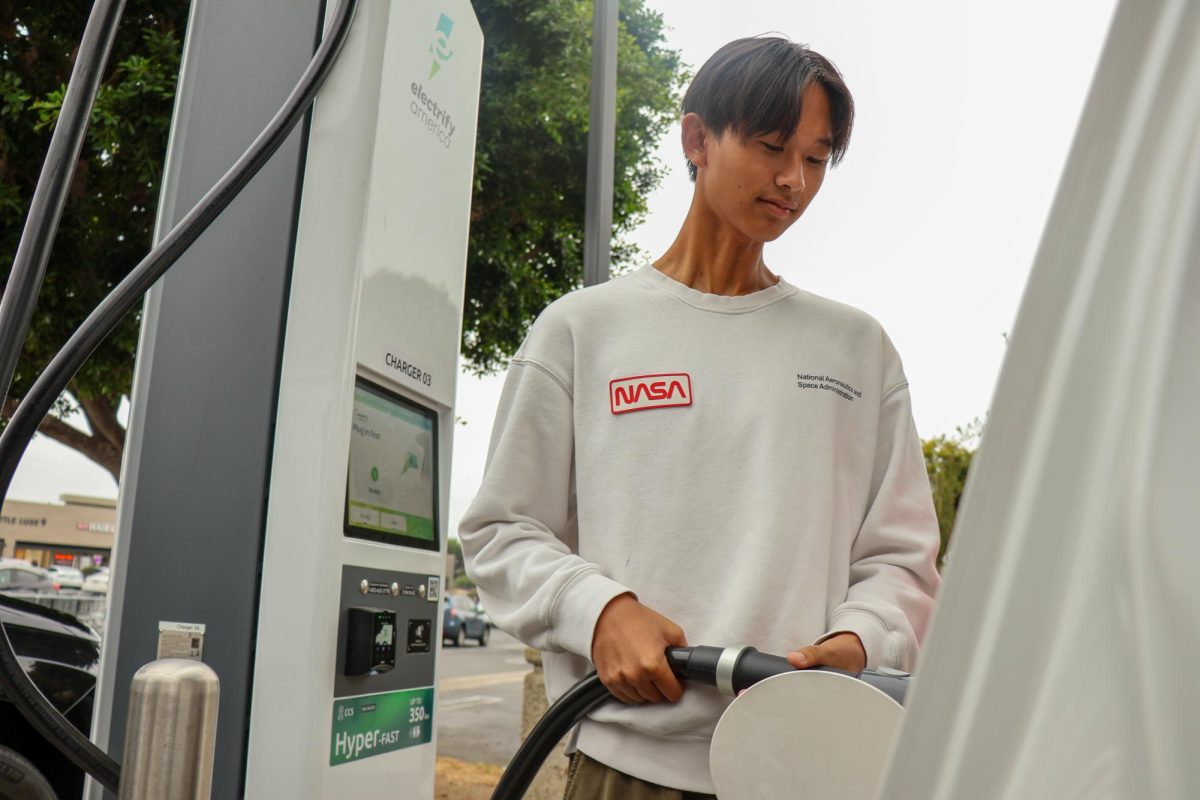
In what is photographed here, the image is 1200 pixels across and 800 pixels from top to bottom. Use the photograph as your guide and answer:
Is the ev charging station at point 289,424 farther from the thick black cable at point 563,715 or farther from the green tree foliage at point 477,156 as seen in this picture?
the green tree foliage at point 477,156

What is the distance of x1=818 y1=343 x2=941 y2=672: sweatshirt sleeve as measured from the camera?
1502 millimetres

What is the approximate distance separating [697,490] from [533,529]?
0.25 metres

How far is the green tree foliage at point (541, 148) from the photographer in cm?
755

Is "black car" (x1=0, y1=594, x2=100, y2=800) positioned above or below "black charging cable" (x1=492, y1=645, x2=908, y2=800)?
below

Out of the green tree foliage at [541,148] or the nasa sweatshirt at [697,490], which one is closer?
the nasa sweatshirt at [697,490]

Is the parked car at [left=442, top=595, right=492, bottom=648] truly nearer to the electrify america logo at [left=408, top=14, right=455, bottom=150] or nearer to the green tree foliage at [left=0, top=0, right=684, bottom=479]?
the green tree foliage at [left=0, top=0, right=684, bottom=479]

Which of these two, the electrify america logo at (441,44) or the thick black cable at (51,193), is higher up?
the electrify america logo at (441,44)

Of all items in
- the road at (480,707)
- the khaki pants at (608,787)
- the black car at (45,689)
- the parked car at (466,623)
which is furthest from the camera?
the parked car at (466,623)

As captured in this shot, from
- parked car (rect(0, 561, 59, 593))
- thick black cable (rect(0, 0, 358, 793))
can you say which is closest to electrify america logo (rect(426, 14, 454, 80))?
thick black cable (rect(0, 0, 358, 793))

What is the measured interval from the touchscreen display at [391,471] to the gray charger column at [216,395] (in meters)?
0.16

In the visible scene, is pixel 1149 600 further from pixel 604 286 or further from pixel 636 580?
pixel 604 286

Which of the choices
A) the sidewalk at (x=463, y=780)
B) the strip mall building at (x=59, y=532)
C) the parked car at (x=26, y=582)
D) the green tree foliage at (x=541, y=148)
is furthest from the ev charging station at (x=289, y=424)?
the strip mall building at (x=59, y=532)

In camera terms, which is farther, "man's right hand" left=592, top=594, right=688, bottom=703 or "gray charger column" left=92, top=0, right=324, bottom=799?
"gray charger column" left=92, top=0, right=324, bottom=799

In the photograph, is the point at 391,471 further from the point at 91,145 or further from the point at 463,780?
the point at 463,780
